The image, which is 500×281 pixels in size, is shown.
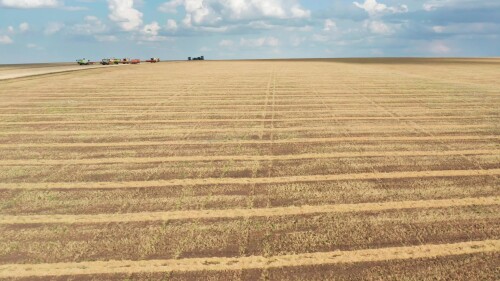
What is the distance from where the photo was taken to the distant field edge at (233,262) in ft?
16.3

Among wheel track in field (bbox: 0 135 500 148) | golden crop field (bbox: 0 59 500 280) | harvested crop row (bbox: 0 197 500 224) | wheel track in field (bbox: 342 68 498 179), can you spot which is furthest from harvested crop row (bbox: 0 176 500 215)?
wheel track in field (bbox: 0 135 500 148)

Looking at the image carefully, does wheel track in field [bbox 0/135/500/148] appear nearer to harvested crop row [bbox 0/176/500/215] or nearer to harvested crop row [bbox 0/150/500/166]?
harvested crop row [bbox 0/150/500/166]

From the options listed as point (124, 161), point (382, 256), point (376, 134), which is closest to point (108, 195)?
point (124, 161)

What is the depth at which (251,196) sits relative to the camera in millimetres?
7098

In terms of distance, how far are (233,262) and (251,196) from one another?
209cm

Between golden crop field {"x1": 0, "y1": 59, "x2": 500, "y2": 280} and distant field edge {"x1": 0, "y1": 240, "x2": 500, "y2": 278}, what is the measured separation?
0.9 inches

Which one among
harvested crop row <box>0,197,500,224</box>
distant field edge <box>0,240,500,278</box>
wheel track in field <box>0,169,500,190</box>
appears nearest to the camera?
distant field edge <box>0,240,500,278</box>

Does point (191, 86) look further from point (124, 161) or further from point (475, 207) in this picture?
point (475, 207)

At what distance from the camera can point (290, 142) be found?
414 inches

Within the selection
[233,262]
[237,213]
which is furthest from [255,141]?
[233,262]

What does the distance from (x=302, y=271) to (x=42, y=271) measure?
3.34 metres

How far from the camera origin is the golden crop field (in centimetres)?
510

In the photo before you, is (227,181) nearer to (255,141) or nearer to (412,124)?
(255,141)

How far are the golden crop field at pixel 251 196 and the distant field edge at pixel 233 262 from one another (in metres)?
0.02
